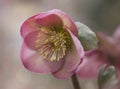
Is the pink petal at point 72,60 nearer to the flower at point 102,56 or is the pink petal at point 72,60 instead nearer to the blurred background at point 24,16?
the flower at point 102,56

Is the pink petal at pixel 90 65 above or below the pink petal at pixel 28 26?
below

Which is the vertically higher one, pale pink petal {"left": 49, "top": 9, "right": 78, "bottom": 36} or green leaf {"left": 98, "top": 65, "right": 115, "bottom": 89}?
pale pink petal {"left": 49, "top": 9, "right": 78, "bottom": 36}

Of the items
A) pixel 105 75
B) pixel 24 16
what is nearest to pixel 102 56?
pixel 105 75

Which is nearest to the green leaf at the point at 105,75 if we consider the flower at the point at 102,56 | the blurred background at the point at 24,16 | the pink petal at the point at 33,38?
the flower at the point at 102,56

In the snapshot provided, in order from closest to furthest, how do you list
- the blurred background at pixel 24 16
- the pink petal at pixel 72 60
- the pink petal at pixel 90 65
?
the pink petal at pixel 72 60, the pink petal at pixel 90 65, the blurred background at pixel 24 16

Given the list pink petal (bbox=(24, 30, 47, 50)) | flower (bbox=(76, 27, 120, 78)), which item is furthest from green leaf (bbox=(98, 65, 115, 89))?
pink petal (bbox=(24, 30, 47, 50))

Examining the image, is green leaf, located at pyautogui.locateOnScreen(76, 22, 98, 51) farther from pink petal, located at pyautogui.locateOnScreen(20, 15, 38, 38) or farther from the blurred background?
the blurred background

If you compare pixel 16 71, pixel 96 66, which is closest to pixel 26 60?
pixel 96 66
